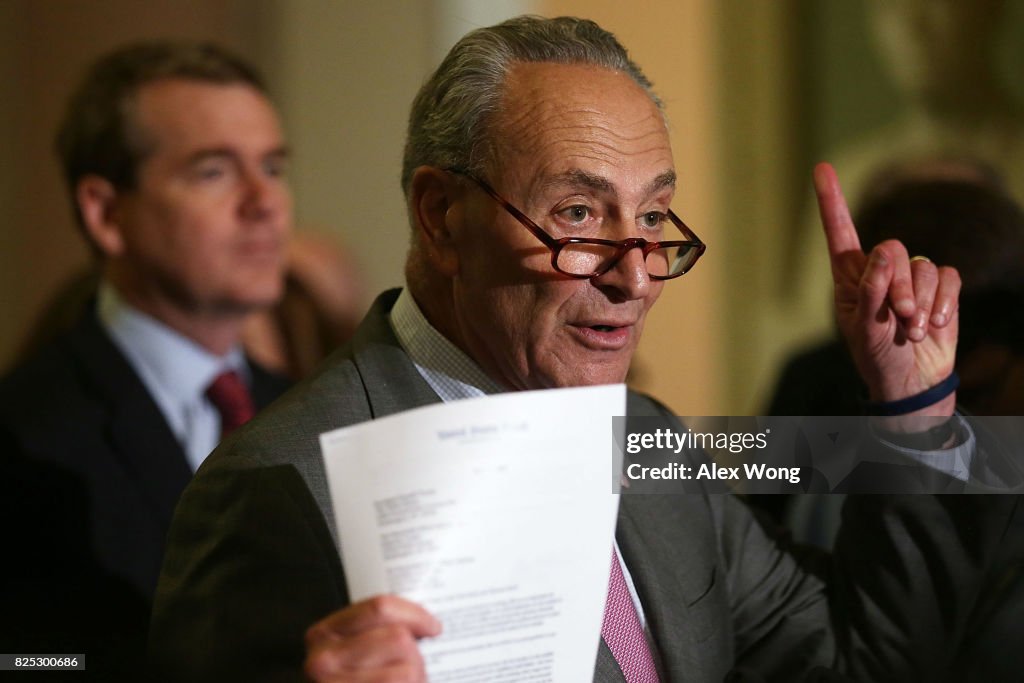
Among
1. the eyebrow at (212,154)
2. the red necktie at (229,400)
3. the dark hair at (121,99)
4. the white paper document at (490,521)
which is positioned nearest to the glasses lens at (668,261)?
the white paper document at (490,521)

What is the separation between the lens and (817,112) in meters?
3.31

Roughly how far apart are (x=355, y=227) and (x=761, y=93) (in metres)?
1.30

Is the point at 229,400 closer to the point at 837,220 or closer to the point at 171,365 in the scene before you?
the point at 171,365

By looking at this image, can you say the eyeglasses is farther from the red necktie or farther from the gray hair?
the red necktie

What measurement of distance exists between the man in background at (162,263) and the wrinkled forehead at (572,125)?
1376mm

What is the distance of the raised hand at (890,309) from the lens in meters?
1.42

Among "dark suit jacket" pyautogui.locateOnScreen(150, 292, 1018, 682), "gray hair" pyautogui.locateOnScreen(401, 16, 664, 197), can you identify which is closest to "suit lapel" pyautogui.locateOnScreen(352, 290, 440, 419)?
"dark suit jacket" pyautogui.locateOnScreen(150, 292, 1018, 682)

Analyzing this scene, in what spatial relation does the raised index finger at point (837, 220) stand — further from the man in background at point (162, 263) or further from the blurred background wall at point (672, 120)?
the man in background at point (162, 263)

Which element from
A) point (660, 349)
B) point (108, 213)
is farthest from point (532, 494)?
point (108, 213)

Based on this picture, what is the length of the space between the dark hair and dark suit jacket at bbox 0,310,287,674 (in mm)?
471

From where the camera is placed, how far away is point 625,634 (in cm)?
135

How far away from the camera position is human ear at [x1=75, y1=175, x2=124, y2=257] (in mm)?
2748

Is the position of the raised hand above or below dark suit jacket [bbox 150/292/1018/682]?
above

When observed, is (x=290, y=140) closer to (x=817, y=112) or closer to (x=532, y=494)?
(x=817, y=112)
